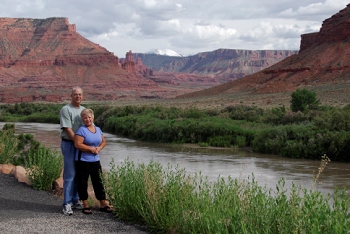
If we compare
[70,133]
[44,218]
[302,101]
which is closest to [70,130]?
[70,133]

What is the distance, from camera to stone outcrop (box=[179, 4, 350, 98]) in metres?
77.9

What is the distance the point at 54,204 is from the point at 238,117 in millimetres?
30837

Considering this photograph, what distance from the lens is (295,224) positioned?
466 centimetres

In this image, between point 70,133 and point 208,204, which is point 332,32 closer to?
point 70,133

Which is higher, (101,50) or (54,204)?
(101,50)

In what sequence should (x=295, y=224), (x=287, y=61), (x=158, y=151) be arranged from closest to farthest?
(x=295, y=224), (x=158, y=151), (x=287, y=61)

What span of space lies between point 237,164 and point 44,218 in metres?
14.0

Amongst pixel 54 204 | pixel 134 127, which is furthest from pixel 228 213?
pixel 134 127

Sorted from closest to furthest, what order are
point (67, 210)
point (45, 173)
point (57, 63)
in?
1. point (67, 210)
2. point (45, 173)
3. point (57, 63)

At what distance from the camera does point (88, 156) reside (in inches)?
306

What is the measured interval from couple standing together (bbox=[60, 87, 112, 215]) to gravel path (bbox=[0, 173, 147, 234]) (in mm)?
221

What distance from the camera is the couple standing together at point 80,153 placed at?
769 centimetres

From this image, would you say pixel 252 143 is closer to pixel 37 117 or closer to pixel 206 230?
pixel 206 230

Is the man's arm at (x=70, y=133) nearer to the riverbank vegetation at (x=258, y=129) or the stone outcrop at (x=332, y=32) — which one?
the riverbank vegetation at (x=258, y=129)
